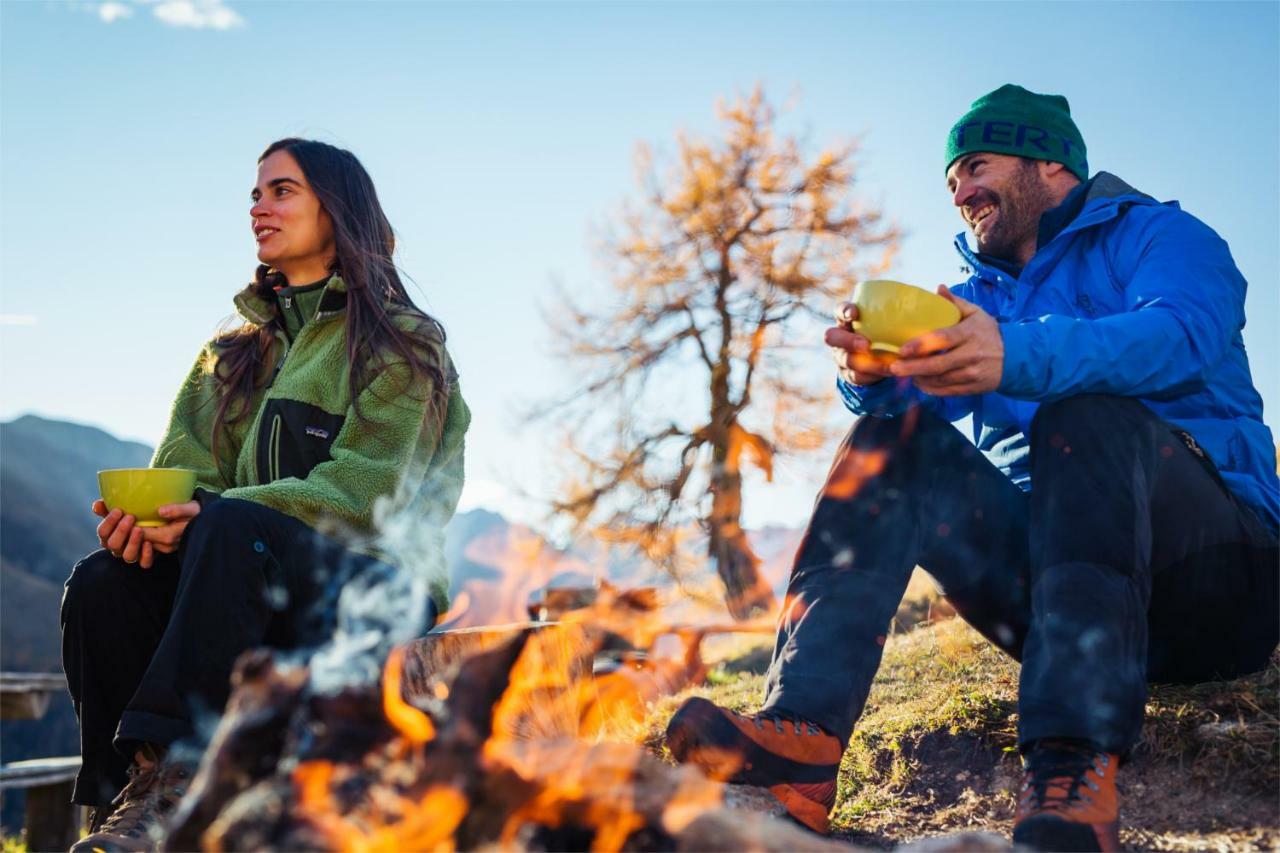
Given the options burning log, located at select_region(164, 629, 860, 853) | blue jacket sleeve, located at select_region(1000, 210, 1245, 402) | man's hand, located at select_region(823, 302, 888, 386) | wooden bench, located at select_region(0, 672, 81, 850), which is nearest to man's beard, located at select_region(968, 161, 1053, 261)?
blue jacket sleeve, located at select_region(1000, 210, 1245, 402)

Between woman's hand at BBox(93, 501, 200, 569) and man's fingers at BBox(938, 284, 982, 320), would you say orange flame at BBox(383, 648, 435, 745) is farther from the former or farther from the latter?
woman's hand at BBox(93, 501, 200, 569)

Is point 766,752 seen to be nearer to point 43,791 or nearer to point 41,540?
point 43,791

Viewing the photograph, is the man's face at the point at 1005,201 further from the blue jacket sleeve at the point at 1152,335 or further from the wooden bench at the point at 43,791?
the wooden bench at the point at 43,791

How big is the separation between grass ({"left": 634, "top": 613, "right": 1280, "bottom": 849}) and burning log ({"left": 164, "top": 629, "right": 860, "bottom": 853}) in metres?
1.22

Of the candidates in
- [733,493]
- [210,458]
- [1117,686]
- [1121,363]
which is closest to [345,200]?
[210,458]

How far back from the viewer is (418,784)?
43.2 inches

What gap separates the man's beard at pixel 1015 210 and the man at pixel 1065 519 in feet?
0.59

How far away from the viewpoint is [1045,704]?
1761mm

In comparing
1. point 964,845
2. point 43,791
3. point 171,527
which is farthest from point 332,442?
point 43,791

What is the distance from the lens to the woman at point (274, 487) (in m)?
2.26

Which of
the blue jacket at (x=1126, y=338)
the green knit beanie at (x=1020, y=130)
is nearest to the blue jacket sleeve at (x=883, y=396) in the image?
the blue jacket at (x=1126, y=338)

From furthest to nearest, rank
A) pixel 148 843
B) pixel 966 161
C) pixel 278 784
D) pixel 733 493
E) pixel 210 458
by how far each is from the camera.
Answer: pixel 733 493 < pixel 210 458 < pixel 966 161 < pixel 148 843 < pixel 278 784

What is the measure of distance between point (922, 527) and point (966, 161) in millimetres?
1250

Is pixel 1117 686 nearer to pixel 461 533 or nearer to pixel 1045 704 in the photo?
pixel 1045 704
